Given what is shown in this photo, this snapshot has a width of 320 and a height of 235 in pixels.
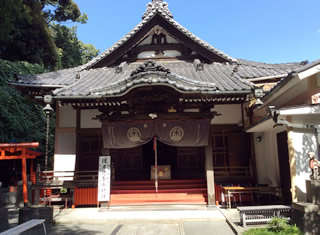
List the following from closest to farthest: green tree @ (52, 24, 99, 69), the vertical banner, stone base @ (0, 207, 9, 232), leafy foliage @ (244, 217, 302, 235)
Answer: leafy foliage @ (244, 217, 302, 235)
stone base @ (0, 207, 9, 232)
the vertical banner
green tree @ (52, 24, 99, 69)

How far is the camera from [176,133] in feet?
29.8

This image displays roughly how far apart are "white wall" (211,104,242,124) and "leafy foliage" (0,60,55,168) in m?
11.1

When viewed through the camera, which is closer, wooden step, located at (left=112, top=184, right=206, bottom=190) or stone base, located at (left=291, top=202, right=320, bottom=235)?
stone base, located at (left=291, top=202, right=320, bottom=235)

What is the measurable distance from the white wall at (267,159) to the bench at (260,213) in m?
2.28

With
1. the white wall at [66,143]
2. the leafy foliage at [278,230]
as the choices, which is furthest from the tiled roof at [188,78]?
the leafy foliage at [278,230]

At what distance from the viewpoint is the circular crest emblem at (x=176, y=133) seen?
9047 mm

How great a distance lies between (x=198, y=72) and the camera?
1068cm

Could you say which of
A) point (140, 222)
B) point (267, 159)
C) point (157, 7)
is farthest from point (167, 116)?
point (157, 7)

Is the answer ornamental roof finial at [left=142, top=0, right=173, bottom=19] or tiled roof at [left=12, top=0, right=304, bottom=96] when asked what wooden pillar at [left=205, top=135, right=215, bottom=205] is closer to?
tiled roof at [left=12, top=0, right=304, bottom=96]

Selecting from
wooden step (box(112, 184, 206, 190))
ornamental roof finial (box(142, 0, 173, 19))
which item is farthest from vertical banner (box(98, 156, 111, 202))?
ornamental roof finial (box(142, 0, 173, 19))

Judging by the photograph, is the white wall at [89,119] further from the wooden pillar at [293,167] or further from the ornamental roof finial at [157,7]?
the wooden pillar at [293,167]

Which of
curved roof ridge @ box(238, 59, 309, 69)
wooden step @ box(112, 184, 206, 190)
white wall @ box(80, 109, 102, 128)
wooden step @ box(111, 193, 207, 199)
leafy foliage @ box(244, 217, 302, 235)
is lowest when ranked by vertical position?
leafy foliage @ box(244, 217, 302, 235)

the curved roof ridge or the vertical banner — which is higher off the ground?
the curved roof ridge

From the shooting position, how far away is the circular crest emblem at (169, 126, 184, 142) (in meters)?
9.05
